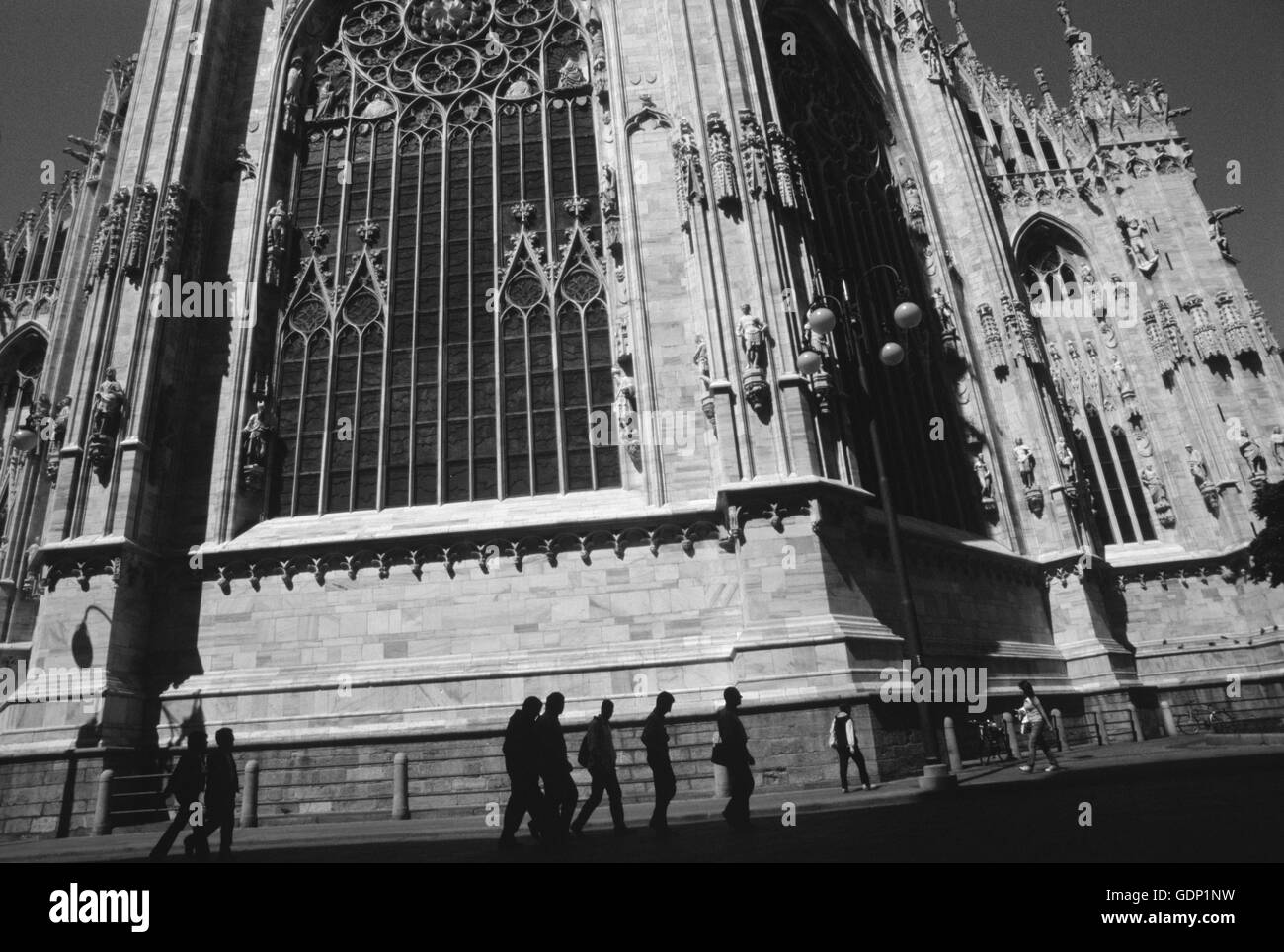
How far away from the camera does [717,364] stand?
1576cm

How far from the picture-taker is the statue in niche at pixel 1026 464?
20.8 metres

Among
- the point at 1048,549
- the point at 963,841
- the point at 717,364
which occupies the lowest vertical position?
the point at 963,841

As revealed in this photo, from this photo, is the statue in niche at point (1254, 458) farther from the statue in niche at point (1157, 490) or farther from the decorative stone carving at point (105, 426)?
the decorative stone carving at point (105, 426)

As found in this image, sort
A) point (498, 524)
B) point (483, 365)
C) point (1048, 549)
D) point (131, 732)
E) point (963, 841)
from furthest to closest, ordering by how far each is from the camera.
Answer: point (1048, 549)
point (483, 365)
point (498, 524)
point (131, 732)
point (963, 841)

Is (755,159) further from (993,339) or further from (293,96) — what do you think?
(293,96)

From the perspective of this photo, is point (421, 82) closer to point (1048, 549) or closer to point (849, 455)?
point (849, 455)

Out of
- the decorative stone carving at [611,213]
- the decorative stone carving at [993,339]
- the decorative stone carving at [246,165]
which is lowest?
the decorative stone carving at [993,339]

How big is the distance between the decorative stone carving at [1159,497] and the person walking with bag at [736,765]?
19.8 meters

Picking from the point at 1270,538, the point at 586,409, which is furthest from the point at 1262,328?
the point at 586,409

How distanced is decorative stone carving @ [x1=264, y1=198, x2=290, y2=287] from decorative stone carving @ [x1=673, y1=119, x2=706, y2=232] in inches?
385

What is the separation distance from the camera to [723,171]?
16.9 meters

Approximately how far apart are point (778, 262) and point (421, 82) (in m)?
12.3

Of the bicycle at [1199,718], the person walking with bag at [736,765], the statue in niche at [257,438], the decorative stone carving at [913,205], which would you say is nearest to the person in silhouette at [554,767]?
the person walking with bag at [736,765]
